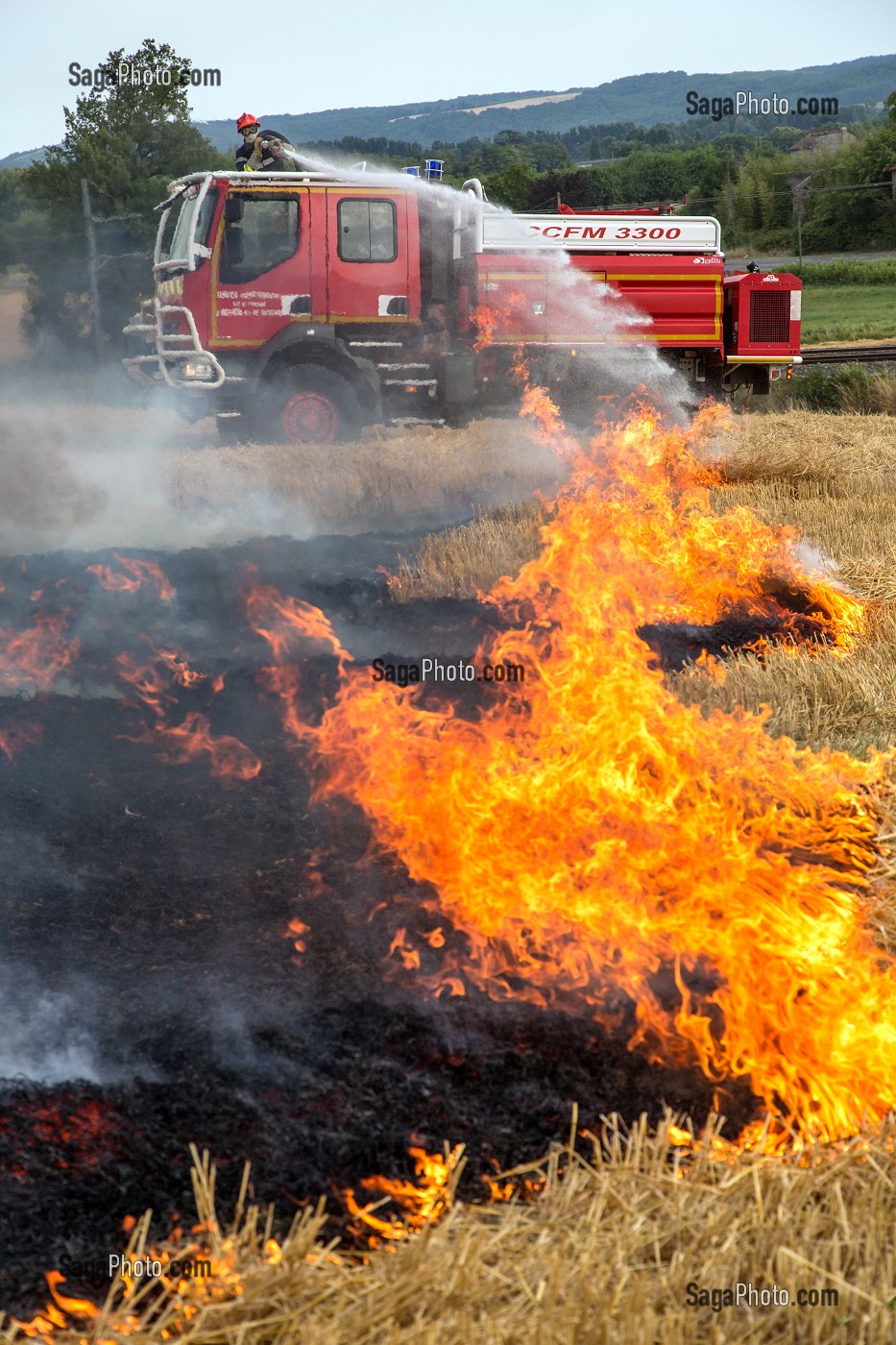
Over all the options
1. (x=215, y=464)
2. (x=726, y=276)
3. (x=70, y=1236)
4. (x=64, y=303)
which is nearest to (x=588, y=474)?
(x=215, y=464)

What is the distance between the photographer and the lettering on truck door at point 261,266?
14406mm

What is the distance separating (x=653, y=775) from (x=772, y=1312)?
2.79m

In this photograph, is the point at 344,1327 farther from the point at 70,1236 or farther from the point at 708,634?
the point at 708,634

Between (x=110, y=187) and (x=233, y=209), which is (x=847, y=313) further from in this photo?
(x=233, y=209)

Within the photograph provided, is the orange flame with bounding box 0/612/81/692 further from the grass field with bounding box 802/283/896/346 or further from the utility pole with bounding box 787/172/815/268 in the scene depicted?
the utility pole with bounding box 787/172/815/268

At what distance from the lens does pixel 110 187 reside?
132 feet

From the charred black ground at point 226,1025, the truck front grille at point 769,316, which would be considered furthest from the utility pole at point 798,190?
the charred black ground at point 226,1025

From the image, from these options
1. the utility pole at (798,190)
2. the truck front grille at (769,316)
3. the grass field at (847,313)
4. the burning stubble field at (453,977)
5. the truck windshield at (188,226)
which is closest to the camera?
the burning stubble field at (453,977)

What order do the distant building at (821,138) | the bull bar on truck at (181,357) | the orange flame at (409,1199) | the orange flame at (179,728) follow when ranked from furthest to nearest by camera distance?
the distant building at (821,138)
the bull bar on truck at (181,357)
the orange flame at (179,728)
the orange flame at (409,1199)

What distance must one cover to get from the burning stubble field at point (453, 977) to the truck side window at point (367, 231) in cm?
786

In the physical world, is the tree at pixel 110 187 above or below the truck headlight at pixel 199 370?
above

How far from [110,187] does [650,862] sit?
41.4 m

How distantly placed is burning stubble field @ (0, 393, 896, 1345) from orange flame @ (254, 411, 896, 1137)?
0.6 inches

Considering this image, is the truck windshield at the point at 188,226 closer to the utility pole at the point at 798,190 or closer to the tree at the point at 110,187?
the tree at the point at 110,187
